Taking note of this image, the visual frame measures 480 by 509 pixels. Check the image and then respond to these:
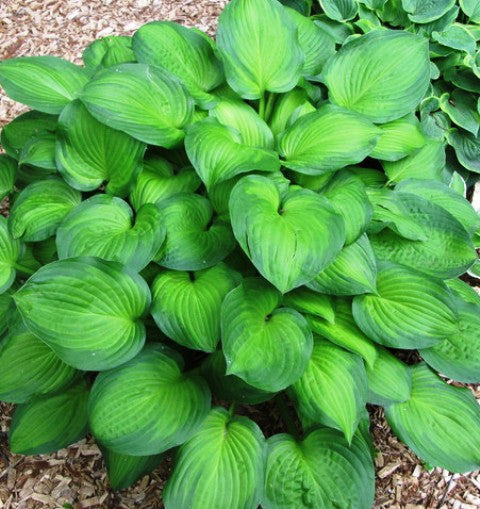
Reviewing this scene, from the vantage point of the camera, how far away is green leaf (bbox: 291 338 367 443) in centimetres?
152

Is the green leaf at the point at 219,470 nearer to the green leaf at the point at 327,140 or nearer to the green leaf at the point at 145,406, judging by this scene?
the green leaf at the point at 145,406

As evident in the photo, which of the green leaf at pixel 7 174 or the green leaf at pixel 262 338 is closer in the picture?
the green leaf at pixel 262 338

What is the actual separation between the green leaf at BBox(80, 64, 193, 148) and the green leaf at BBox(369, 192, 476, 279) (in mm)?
794

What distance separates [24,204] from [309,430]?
1.19m

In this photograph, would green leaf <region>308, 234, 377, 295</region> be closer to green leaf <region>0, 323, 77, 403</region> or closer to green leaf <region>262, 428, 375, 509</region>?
green leaf <region>262, 428, 375, 509</region>

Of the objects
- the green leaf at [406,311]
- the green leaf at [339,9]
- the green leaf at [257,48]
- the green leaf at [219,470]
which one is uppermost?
the green leaf at [257,48]

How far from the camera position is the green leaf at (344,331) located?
5.41 ft

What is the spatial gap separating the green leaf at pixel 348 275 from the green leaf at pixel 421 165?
1.73 ft

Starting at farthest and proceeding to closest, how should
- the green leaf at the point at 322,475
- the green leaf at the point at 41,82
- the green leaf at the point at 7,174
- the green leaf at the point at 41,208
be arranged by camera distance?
the green leaf at the point at 7,174 < the green leaf at the point at 41,82 < the green leaf at the point at 41,208 < the green leaf at the point at 322,475

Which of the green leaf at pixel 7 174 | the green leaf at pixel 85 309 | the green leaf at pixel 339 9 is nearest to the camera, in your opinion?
the green leaf at pixel 85 309

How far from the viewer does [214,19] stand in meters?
3.27

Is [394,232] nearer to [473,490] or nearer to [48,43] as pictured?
[473,490]

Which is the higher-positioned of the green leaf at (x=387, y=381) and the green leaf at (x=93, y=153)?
the green leaf at (x=93, y=153)

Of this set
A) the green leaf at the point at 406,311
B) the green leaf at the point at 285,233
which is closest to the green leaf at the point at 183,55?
the green leaf at the point at 285,233
